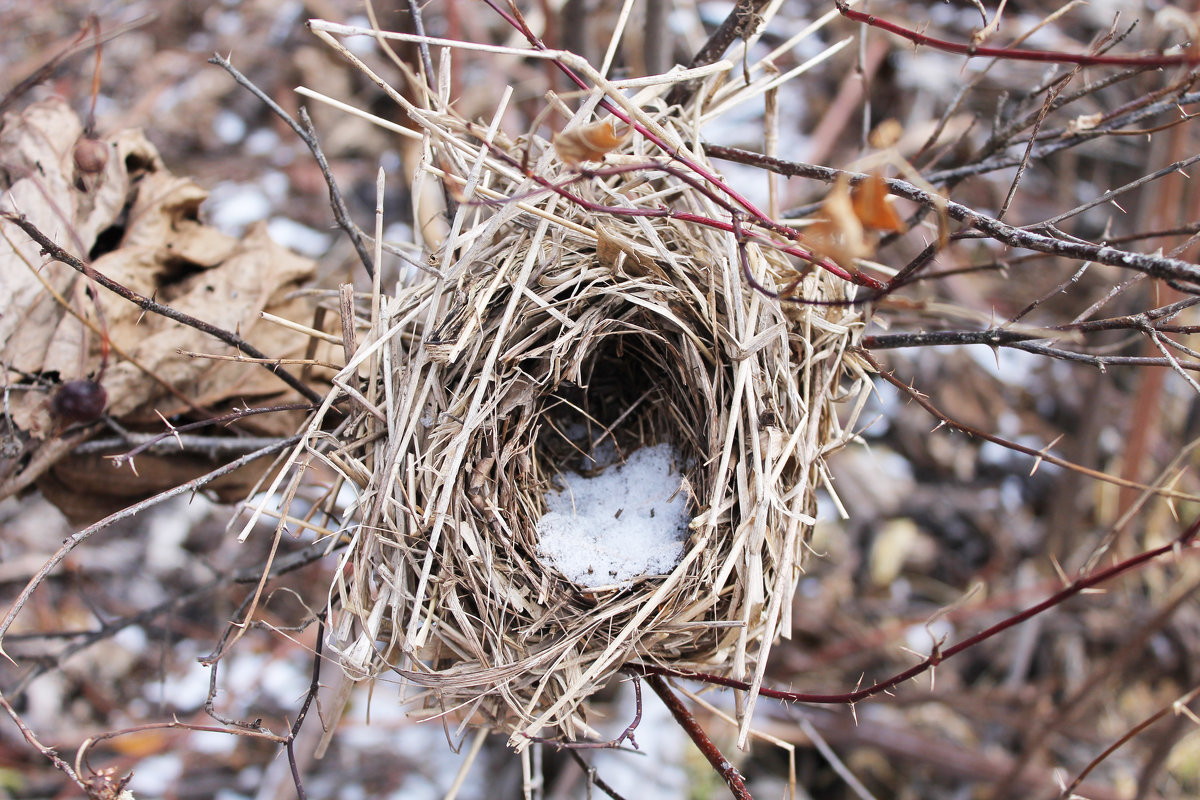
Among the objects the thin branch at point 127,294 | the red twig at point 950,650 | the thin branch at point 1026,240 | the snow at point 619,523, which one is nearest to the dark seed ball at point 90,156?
the thin branch at point 127,294

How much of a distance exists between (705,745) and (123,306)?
114 cm

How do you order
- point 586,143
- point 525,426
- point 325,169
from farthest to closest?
1. point 525,426
2. point 325,169
3. point 586,143

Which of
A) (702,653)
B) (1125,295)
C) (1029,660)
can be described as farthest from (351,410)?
(1029,660)

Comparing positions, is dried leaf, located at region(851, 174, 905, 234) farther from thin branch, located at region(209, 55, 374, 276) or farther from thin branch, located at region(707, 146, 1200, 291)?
thin branch, located at region(209, 55, 374, 276)

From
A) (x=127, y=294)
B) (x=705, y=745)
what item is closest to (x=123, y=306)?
(x=127, y=294)

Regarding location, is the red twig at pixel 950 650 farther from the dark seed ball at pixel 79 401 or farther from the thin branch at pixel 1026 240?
the dark seed ball at pixel 79 401

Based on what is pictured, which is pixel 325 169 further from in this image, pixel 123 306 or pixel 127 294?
pixel 123 306

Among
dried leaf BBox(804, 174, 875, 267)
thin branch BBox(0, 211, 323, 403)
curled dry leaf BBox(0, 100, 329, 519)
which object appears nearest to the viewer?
dried leaf BBox(804, 174, 875, 267)

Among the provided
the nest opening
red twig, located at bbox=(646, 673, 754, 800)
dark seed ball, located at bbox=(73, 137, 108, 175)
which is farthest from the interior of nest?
dark seed ball, located at bbox=(73, 137, 108, 175)

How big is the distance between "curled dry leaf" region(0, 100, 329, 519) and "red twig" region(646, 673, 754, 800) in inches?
30.0

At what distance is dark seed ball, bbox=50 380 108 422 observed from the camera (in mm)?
1090

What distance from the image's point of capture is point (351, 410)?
1087 millimetres

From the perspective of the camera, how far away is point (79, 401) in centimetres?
109

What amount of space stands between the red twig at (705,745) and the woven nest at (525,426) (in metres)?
0.04
